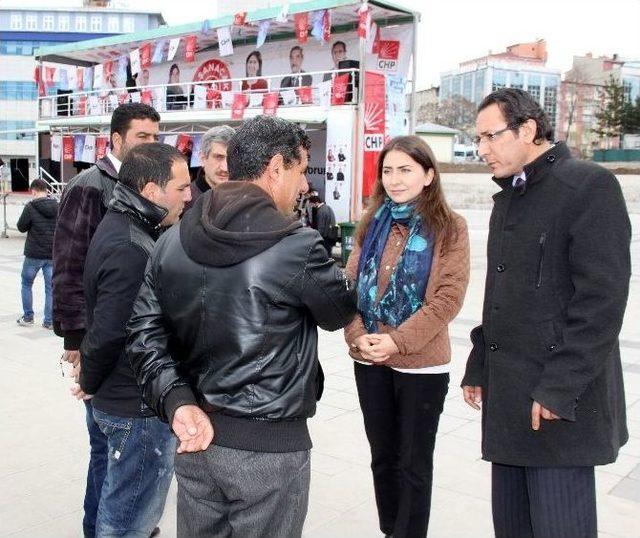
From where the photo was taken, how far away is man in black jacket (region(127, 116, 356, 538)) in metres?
1.79

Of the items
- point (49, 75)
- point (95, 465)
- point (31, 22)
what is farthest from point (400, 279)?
point (31, 22)

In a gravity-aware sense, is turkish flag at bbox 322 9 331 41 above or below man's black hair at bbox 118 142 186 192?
above

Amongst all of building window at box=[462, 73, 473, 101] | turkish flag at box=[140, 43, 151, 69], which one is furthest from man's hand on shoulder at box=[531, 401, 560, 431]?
building window at box=[462, 73, 473, 101]

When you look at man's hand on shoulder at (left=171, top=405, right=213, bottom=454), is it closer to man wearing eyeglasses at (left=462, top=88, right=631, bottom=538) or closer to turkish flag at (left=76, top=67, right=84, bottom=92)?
man wearing eyeglasses at (left=462, top=88, right=631, bottom=538)

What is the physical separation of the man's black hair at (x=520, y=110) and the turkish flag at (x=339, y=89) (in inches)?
413

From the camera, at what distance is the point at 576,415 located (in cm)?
211

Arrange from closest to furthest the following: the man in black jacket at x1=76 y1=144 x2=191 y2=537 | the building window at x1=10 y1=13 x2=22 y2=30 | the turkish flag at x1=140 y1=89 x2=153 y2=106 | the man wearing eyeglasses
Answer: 1. the man wearing eyeglasses
2. the man in black jacket at x1=76 y1=144 x2=191 y2=537
3. the turkish flag at x1=140 y1=89 x2=153 y2=106
4. the building window at x1=10 y1=13 x2=22 y2=30

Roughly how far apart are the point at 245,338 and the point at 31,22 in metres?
66.4

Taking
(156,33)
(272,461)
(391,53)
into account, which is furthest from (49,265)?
(156,33)

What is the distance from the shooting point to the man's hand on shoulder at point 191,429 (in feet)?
5.91

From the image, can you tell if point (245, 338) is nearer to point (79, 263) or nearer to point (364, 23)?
point (79, 263)

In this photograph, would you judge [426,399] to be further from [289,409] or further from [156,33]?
[156,33]

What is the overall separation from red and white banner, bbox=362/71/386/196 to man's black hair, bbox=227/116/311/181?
10.5 m

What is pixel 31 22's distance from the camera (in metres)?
59.4
